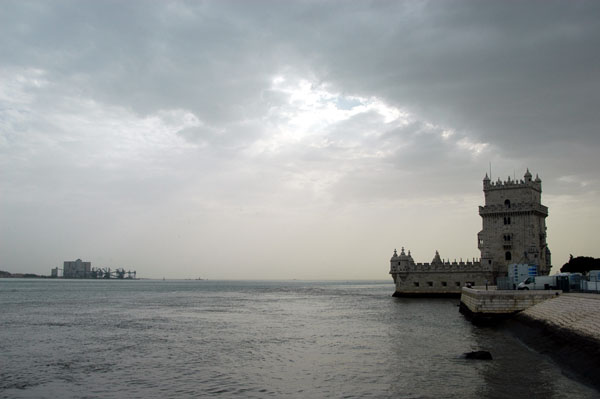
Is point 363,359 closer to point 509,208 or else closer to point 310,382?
point 310,382

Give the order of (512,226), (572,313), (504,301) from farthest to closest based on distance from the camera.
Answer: (512,226), (504,301), (572,313)

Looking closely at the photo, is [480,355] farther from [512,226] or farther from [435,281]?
[435,281]

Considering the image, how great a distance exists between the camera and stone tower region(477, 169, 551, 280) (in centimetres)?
7019

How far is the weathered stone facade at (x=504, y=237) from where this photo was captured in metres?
70.3

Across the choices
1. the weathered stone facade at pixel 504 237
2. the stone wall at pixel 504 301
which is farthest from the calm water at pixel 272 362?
the weathered stone facade at pixel 504 237

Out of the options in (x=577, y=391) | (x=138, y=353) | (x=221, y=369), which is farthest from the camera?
(x=138, y=353)

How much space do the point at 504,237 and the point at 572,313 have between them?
149 feet

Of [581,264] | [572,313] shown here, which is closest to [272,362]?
[572,313]

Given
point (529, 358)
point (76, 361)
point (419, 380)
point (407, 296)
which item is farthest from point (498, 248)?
point (76, 361)

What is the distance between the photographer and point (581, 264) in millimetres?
100375

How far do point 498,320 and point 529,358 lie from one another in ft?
49.8

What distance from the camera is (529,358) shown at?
→ 25.8 m

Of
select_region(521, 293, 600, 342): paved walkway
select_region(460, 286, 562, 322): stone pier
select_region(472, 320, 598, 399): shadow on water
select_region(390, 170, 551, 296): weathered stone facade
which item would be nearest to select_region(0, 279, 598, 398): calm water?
select_region(472, 320, 598, 399): shadow on water

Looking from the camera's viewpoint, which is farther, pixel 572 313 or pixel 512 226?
pixel 512 226
